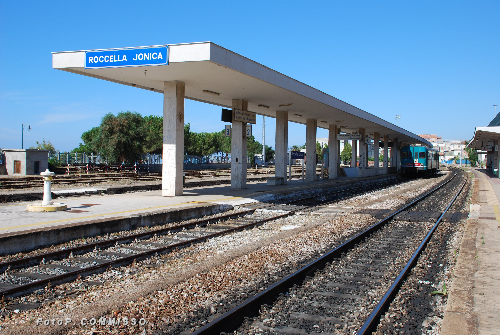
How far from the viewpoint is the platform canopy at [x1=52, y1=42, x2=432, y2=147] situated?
13.3 meters

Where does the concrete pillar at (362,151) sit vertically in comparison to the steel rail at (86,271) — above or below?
above

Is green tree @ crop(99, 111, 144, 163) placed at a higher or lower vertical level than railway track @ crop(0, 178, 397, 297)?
higher

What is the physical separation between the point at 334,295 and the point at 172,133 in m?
12.1

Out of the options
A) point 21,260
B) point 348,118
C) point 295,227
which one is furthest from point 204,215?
point 348,118

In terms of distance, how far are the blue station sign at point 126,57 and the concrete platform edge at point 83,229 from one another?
4944mm

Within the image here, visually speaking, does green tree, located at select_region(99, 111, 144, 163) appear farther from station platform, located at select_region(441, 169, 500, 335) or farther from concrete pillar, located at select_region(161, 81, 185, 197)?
station platform, located at select_region(441, 169, 500, 335)

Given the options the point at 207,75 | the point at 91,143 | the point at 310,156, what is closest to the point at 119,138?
the point at 91,143

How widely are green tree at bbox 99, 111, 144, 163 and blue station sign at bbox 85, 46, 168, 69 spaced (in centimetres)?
3399

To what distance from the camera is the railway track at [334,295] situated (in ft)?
15.3

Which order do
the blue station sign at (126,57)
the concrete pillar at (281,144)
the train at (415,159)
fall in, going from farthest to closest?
the train at (415,159)
the concrete pillar at (281,144)
the blue station sign at (126,57)

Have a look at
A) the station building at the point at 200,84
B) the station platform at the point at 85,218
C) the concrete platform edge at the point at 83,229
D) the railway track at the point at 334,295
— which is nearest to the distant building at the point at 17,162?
the station building at the point at 200,84

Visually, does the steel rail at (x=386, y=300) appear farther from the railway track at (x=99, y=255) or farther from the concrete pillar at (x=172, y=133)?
the concrete pillar at (x=172, y=133)

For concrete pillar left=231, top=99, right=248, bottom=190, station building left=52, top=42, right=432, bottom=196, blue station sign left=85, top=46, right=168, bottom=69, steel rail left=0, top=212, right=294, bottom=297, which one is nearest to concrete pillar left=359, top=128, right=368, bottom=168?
station building left=52, top=42, right=432, bottom=196

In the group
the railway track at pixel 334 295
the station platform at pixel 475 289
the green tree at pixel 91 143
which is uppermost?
the green tree at pixel 91 143
